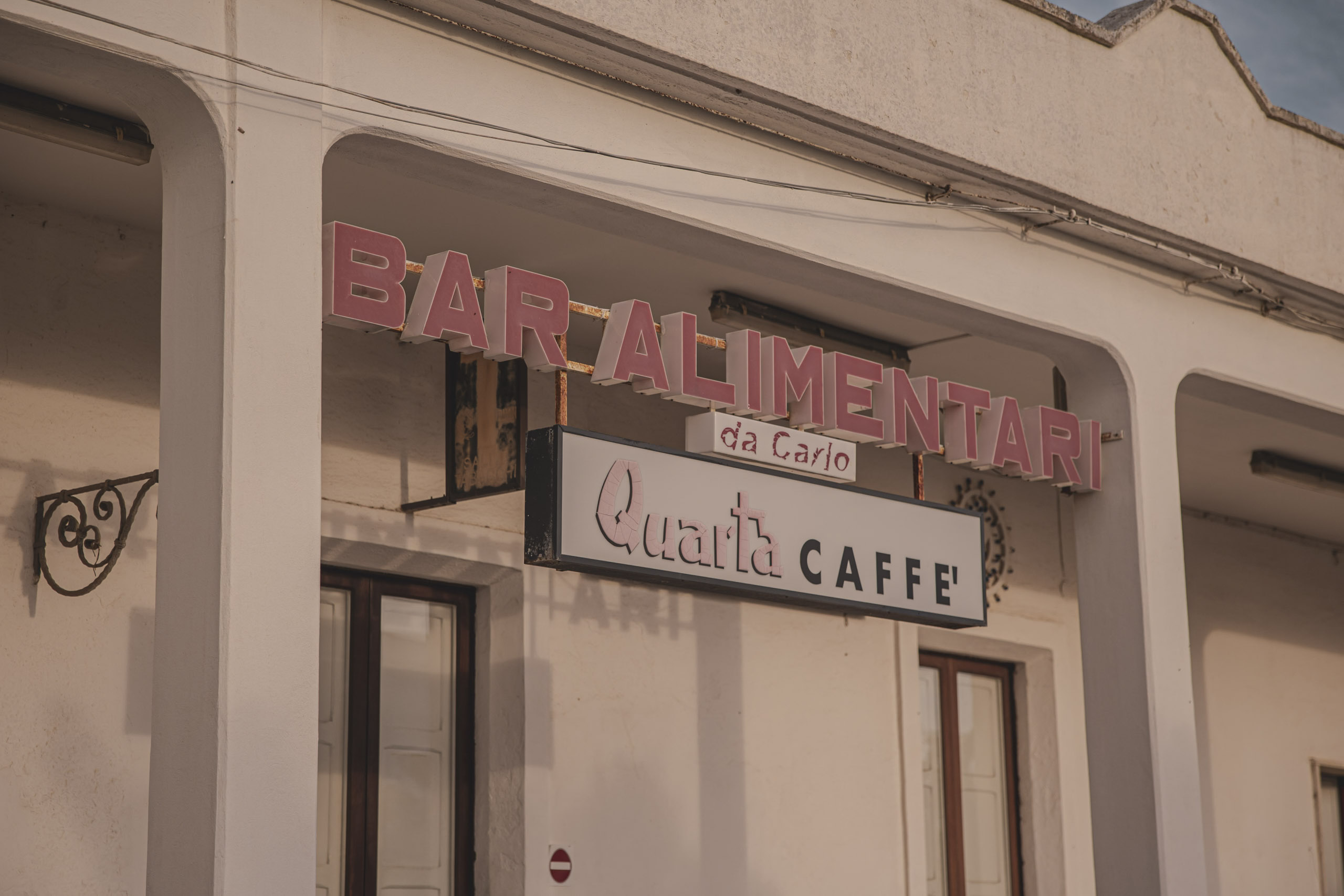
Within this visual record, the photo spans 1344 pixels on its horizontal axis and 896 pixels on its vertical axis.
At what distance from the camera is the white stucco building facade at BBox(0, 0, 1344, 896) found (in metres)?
4.63

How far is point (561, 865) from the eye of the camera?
7434 mm

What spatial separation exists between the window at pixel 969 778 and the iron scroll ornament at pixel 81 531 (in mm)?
4838

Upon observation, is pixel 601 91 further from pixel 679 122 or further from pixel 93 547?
pixel 93 547

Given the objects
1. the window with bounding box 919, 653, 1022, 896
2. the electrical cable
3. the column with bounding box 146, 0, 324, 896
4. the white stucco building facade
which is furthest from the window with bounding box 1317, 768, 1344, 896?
the column with bounding box 146, 0, 324, 896

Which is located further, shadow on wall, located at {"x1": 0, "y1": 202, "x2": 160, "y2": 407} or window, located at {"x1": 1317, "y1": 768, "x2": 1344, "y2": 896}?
window, located at {"x1": 1317, "y1": 768, "x2": 1344, "y2": 896}

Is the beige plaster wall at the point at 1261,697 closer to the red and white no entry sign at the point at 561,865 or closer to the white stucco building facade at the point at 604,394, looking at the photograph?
the white stucco building facade at the point at 604,394

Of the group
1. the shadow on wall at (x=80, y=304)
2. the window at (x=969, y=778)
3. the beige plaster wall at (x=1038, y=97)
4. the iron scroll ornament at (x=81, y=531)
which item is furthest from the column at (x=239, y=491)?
the window at (x=969, y=778)

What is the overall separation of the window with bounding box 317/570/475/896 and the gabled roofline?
3.70m

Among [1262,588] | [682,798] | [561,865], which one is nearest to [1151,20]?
[682,798]

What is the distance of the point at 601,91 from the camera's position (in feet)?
19.1

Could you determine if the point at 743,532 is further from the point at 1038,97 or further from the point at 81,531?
the point at 1038,97

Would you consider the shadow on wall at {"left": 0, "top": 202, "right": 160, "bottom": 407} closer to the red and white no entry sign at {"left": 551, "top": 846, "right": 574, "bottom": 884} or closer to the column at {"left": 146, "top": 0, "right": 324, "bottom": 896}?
the column at {"left": 146, "top": 0, "right": 324, "bottom": 896}

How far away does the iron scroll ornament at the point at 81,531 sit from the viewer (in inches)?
239

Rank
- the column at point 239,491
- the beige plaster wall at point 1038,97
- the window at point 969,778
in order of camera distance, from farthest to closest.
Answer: the window at point 969,778, the beige plaster wall at point 1038,97, the column at point 239,491
